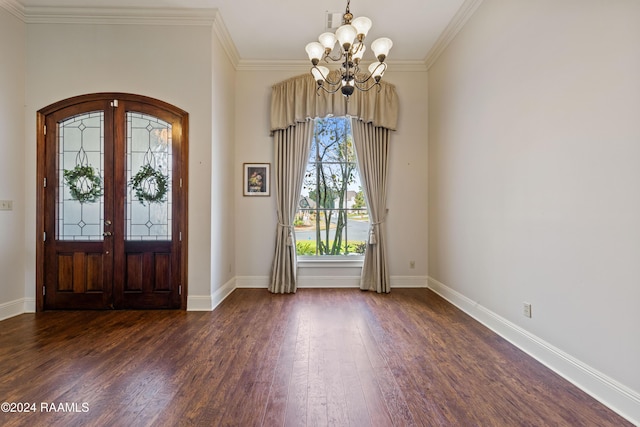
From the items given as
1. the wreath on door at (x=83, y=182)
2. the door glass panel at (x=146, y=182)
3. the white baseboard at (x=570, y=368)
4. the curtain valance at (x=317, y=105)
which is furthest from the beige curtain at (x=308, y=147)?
the wreath on door at (x=83, y=182)

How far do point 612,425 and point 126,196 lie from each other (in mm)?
4759

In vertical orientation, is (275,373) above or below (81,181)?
below

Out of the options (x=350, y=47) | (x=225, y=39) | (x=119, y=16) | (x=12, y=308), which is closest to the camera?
(x=350, y=47)

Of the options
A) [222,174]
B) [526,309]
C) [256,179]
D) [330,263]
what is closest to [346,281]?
[330,263]

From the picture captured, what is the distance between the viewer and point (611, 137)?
6.50 ft

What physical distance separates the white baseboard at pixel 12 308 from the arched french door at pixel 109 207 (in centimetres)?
24

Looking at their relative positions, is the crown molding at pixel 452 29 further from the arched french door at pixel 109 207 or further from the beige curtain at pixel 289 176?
the arched french door at pixel 109 207

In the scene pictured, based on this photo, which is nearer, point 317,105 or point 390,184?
point 317,105

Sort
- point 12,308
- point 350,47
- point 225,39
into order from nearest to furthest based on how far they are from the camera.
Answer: point 350,47
point 12,308
point 225,39

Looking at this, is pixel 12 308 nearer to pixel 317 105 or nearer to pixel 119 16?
pixel 119 16

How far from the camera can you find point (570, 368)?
7.47 ft

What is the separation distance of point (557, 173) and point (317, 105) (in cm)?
336

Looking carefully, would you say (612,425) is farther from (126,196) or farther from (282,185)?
(126,196)

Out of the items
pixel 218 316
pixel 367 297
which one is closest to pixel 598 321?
pixel 367 297
